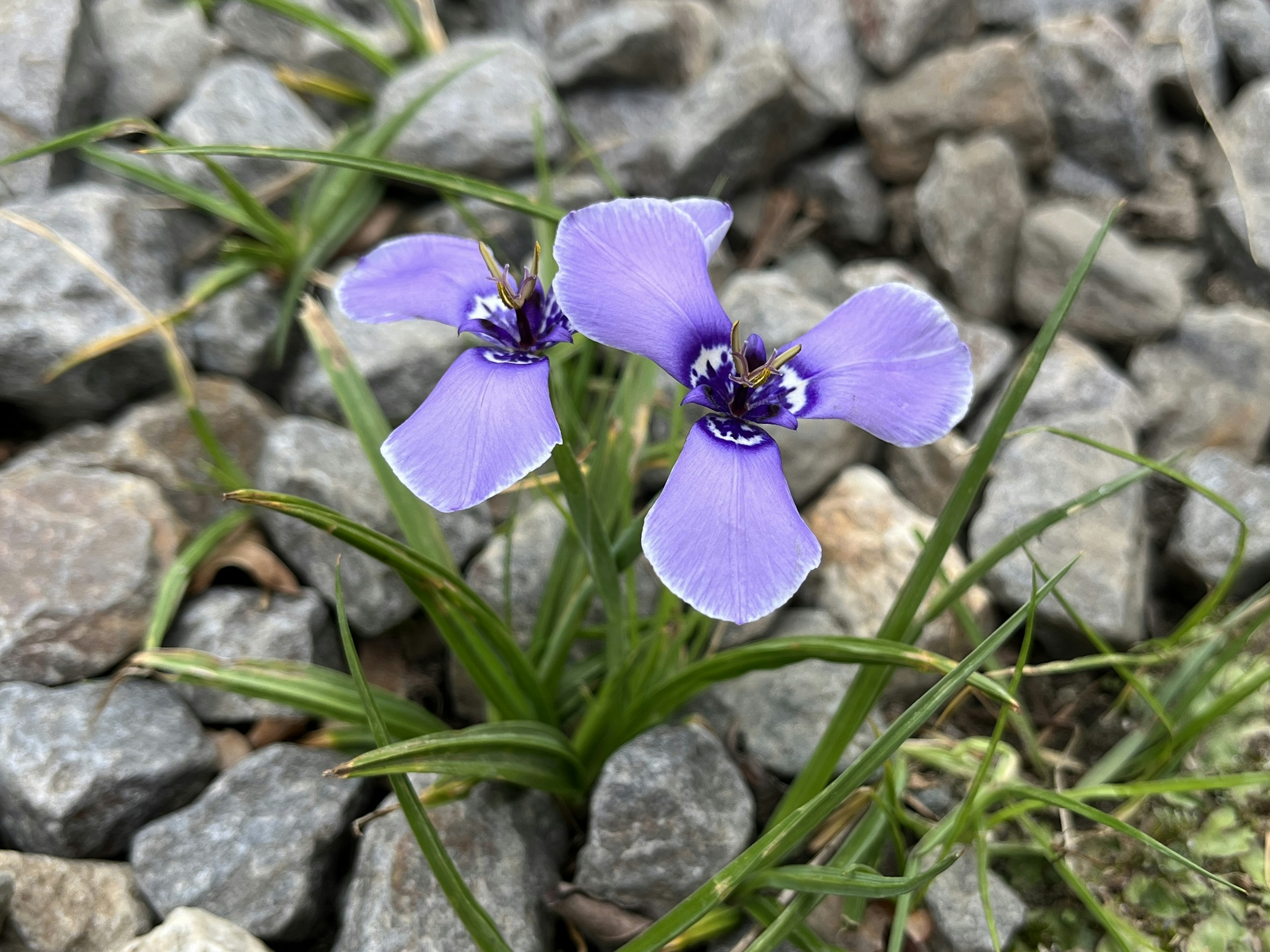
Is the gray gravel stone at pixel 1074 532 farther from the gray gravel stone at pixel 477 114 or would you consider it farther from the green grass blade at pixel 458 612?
the gray gravel stone at pixel 477 114

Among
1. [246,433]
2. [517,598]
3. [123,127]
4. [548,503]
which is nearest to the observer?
[123,127]

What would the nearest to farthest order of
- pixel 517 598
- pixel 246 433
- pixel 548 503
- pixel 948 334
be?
1. pixel 948 334
2. pixel 517 598
3. pixel 548 503
4. pixel 246 433

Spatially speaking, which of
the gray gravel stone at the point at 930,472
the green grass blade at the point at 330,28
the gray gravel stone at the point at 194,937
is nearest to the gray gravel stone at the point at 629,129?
the green grass blade at the point at 330,28

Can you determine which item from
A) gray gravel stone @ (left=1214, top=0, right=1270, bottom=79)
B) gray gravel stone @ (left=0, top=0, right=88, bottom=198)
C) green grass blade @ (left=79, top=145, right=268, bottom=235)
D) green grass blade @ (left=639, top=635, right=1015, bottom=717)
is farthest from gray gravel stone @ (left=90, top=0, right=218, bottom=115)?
gray gravel stone @ (left=1214, top=0, right=1270, bottom=79)

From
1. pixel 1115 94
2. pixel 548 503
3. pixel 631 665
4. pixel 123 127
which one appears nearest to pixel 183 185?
pixel 123 127

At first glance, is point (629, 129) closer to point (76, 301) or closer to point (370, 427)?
point (370, 427)

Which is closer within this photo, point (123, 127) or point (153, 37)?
point (123, 127)

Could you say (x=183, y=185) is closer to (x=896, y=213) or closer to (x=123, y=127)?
(x=123, y=127)
